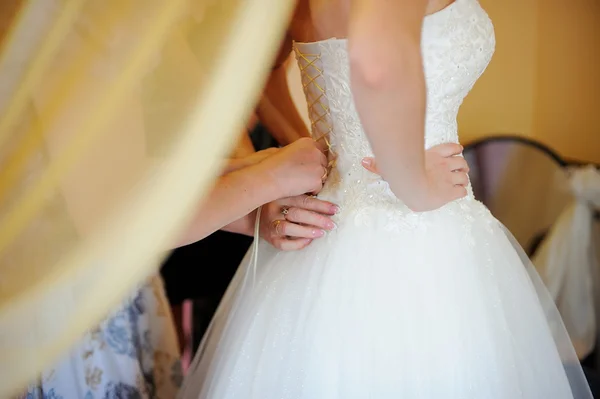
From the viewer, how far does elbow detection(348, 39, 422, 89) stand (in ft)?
1.54

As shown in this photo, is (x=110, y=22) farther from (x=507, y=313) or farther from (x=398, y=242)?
(x=507, y=313)

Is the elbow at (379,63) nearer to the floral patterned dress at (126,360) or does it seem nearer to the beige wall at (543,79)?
the floral patterned dress at (126,360)

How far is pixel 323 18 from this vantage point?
25.4 inches

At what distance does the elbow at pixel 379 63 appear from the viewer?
18.4 inches

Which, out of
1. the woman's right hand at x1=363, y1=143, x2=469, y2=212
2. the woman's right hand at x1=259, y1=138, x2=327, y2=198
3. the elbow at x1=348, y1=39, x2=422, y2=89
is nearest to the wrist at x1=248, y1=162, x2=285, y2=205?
the woman's right hand at x1=259, y1=138, x2=327, y2=198

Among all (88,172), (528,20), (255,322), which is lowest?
(255,322)

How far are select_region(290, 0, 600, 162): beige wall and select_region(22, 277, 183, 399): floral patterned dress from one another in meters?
1.04

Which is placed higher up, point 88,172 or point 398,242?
point 88,172

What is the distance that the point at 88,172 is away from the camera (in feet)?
1.06

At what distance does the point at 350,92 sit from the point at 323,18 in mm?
92

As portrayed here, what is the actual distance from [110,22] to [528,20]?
1.46 m

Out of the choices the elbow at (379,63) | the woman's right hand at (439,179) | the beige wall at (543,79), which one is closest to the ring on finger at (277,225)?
the woman's right hand at (439,179)

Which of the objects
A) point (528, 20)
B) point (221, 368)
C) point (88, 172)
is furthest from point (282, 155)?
point (528, 20)

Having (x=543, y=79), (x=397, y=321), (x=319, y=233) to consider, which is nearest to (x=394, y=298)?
(x=397, y=321)
